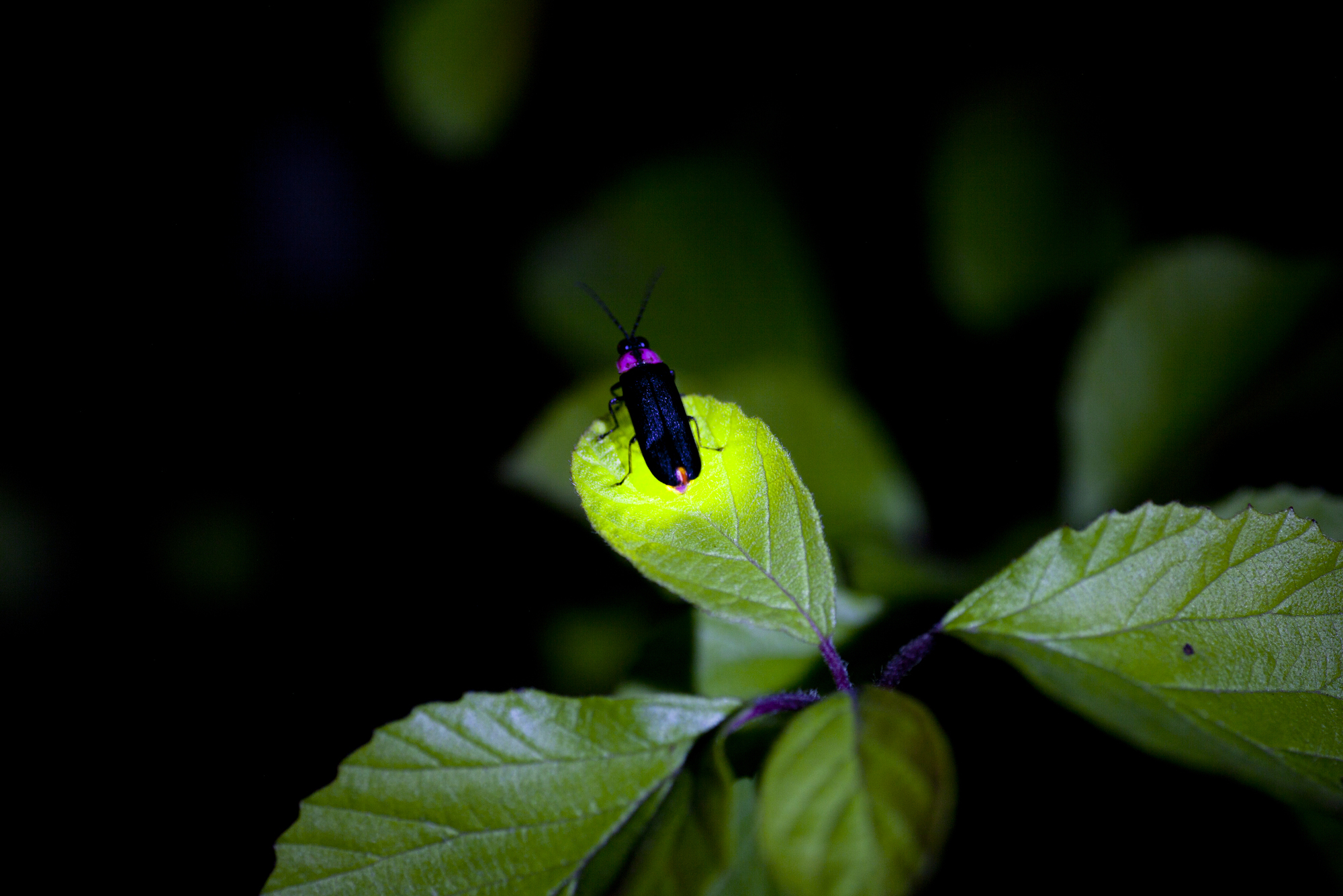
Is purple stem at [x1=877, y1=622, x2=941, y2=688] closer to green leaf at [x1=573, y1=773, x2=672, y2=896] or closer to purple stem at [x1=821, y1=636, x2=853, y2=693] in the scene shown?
purple stem at [x1=821, y1=636, x2=853, y2=693]

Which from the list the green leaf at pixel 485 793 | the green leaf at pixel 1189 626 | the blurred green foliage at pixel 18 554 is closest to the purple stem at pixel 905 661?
the green leaf at pixel 1189 626

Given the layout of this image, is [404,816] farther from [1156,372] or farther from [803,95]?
[803,95]

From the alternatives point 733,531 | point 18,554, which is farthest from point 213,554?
point 733,531

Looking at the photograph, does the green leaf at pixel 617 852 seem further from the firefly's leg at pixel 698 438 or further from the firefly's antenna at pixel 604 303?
the firefly's antenna at pixel 604 303

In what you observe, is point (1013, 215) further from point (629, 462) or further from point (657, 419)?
point (629, 462)

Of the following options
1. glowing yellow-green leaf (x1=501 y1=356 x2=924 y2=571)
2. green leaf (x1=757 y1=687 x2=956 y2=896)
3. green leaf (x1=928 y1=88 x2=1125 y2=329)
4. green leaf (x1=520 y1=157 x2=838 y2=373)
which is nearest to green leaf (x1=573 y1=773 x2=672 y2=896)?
green leaf (x1=757 y1=687 x2=956 y2=896)

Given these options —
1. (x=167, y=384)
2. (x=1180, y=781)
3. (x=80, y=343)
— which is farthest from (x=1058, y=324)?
(x=80, y=343)
